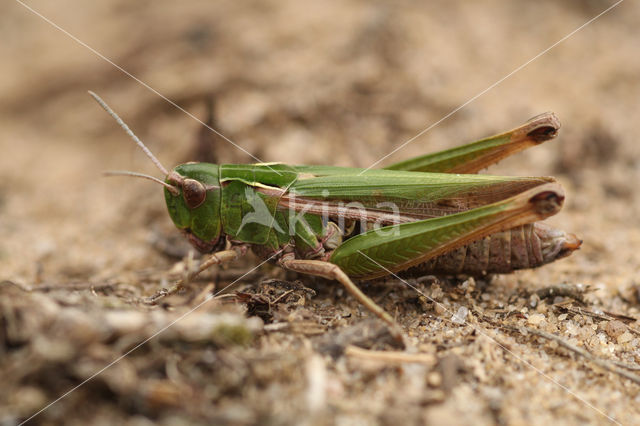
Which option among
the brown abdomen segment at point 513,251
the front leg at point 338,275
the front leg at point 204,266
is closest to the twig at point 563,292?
the brown abdomen segment at point 513,251

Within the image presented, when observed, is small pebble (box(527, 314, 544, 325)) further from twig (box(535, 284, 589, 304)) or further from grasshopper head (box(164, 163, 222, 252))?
grasshopper head (box(164, 163, 222, 252))

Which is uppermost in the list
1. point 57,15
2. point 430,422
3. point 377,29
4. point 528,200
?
point 57,15

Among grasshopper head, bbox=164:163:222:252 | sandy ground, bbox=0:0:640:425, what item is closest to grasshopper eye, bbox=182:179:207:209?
grasshopper head, bbox=164:163:222:252

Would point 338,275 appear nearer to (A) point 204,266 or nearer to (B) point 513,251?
(A) point 204,266

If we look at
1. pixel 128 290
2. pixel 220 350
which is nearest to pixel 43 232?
pixel 128 290

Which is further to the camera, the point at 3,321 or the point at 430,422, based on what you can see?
the point at 3,321

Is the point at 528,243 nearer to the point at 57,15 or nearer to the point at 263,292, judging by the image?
the point at 263,292
